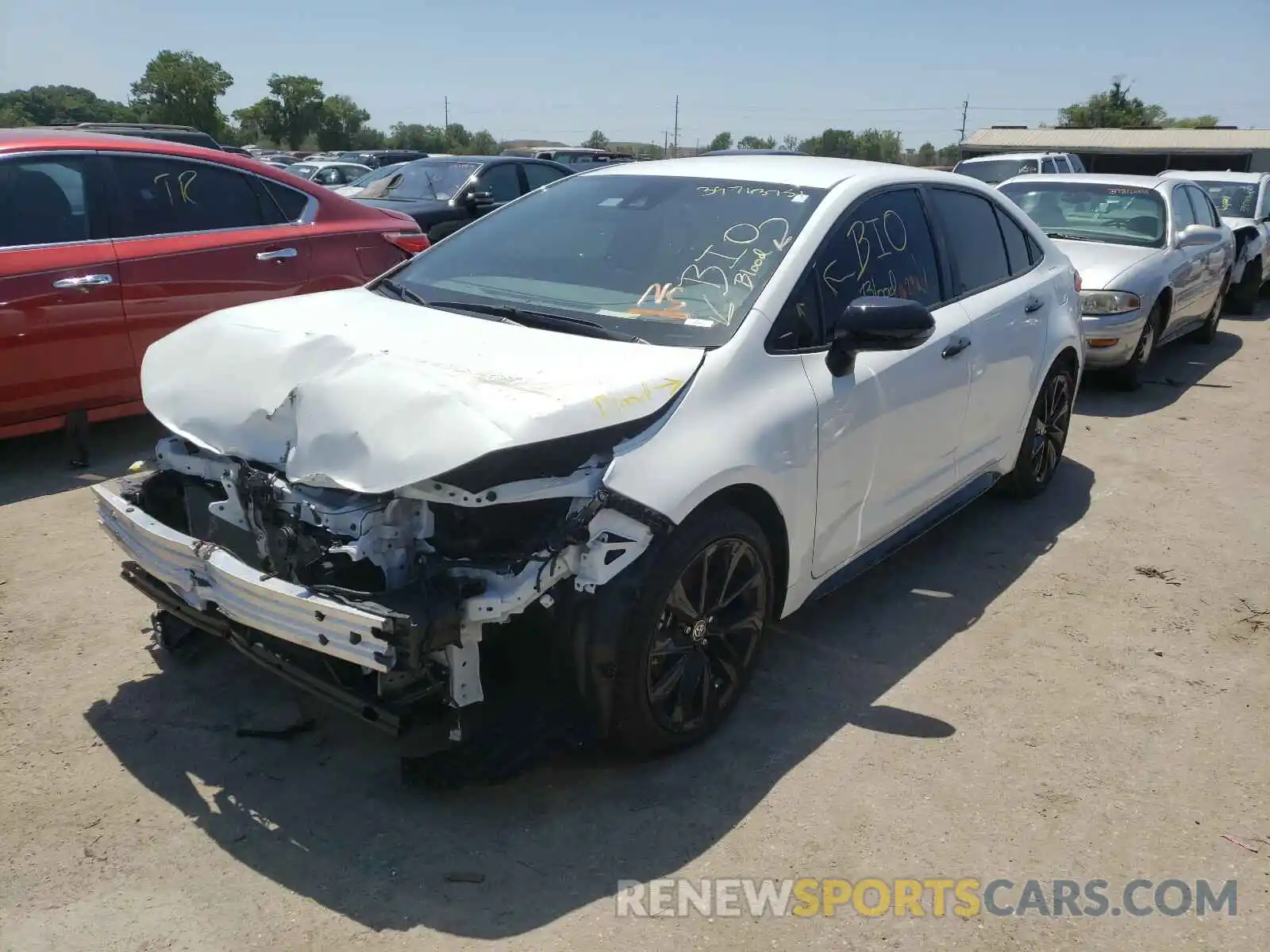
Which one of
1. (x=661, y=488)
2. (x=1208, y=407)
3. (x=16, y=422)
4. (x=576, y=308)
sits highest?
(x=576, y=308)

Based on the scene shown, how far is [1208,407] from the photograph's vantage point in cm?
790

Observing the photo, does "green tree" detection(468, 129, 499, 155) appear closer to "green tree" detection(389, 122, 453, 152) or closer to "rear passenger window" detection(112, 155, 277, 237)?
"green tree" detection(389, 122, 453, 152)

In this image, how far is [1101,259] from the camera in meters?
8.23

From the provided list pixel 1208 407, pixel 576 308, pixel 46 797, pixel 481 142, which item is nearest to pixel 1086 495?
pixel 1208 407

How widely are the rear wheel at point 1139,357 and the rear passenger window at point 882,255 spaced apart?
185 inches

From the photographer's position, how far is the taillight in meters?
6.72

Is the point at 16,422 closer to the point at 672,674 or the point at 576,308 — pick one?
the point at 576,308

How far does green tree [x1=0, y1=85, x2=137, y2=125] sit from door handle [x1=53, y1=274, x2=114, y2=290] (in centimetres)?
5487

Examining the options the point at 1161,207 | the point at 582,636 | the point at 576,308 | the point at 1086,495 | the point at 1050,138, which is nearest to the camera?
the point at 582,636

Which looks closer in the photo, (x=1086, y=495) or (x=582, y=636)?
(x=582, y=636)

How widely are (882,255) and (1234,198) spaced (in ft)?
39.0

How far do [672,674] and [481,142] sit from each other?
291 feet

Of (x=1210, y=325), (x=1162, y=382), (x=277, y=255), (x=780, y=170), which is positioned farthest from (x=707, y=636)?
(x=1210, y=325)

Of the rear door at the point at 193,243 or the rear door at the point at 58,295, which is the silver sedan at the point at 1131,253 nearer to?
the rear door at the point at 193,243
